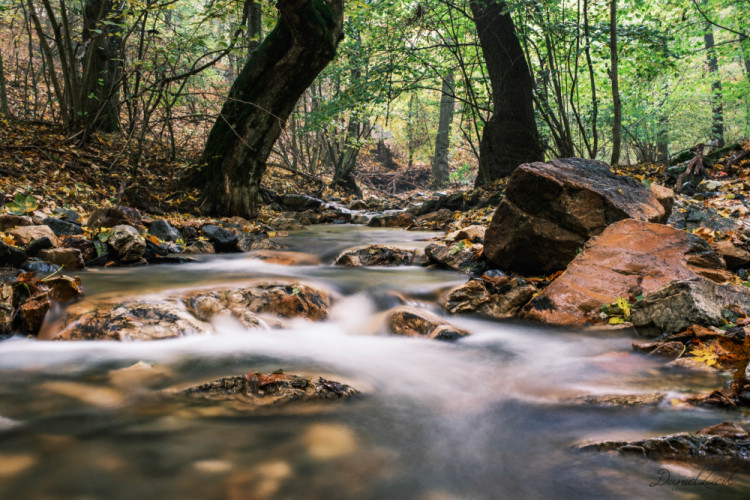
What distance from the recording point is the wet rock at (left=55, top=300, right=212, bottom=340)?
2.89 meters

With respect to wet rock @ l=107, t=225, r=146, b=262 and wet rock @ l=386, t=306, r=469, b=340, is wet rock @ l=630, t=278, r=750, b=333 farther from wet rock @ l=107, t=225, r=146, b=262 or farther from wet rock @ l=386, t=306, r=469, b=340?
wet rock @ l=107, t=225, r=146, b=262

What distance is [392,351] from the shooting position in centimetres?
308

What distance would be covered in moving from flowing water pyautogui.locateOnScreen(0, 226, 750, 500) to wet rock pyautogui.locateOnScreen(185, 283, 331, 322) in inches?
9.0

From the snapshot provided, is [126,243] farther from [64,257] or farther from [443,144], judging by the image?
[443,144]

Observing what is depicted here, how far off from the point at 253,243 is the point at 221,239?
1.58 feet

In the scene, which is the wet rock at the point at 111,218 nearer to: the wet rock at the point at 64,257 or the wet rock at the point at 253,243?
the wet rock at the point at 64,257

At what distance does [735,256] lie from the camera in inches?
144

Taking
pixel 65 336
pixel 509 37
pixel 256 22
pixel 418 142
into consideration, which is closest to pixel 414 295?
pixel 65 336

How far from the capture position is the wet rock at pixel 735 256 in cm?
363

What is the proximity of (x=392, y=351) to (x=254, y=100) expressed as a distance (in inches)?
240

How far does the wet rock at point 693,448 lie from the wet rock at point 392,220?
7.96 metres

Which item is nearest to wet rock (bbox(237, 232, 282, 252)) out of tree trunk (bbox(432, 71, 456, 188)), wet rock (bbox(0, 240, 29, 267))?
wet rock (bbox(0, 240, 29, 267))

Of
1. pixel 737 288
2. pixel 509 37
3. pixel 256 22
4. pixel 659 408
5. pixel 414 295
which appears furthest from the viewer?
pixel 256 22

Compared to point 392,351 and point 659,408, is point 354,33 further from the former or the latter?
point 659,408
